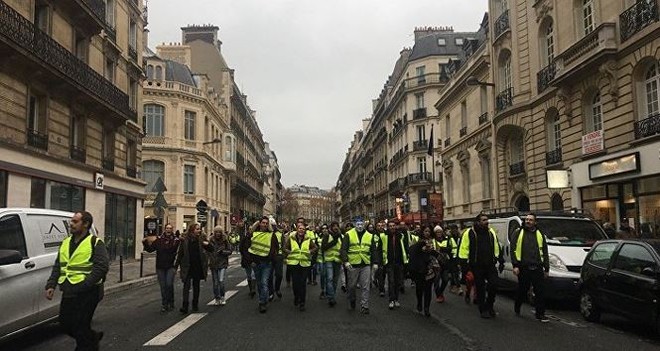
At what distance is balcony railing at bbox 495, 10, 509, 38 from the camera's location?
89.4ft

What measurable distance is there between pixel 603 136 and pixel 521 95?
6.60 metres

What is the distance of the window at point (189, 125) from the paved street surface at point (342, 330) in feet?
111

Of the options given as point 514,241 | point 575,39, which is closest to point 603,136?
point 575,39

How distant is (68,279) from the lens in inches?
247

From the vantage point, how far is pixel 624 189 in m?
18.7

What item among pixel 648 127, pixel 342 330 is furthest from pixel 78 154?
pixel 648 127

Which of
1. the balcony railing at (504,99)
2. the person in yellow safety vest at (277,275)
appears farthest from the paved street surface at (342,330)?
the balcony railing at (504,99)

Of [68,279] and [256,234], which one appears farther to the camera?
[256,234]

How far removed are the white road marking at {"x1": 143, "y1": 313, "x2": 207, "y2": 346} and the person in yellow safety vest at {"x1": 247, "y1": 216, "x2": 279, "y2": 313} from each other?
1.07 m

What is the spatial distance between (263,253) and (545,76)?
55.3 feet

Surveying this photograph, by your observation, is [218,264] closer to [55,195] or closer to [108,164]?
[55,195]

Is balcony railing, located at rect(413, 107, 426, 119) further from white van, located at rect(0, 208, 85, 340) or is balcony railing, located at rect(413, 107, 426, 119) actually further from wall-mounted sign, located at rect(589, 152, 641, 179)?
white van, located at rect(0, 208, 85, 340)

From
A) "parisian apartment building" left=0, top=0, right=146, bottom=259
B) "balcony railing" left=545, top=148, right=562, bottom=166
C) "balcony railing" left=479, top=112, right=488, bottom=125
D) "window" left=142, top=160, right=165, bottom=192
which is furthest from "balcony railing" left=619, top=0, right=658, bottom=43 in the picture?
"window" left=142, top=160, right=165, bottom=192

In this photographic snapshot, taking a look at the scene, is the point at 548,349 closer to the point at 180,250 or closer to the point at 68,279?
the point at 68,279
